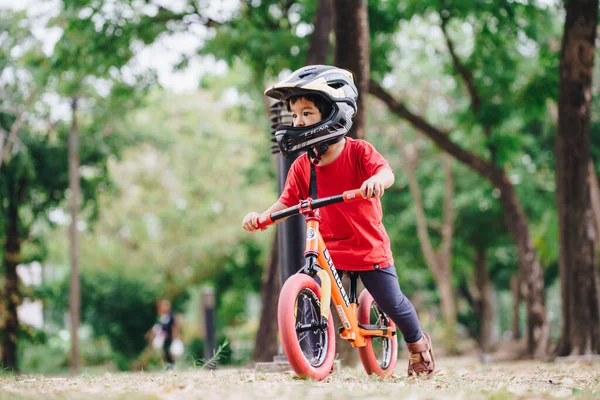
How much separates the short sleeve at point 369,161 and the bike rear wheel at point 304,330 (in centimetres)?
78

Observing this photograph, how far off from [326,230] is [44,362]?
21002mm

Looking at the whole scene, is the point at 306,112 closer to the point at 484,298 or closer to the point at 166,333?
the point at 166,333

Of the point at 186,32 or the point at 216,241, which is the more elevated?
the point at 186,32

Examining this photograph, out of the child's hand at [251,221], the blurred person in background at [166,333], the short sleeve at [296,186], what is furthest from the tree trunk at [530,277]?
the child's hand at [251,221]

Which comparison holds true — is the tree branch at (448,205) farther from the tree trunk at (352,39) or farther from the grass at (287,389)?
the grass at (287,389)

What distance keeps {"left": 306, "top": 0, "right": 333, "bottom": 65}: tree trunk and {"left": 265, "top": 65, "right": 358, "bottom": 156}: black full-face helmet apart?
5472 millimetres

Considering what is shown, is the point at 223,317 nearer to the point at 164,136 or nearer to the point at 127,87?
the point at 164,136

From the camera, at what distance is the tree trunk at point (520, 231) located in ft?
51.4

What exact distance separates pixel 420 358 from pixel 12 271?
50.5 ft

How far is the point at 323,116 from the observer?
201 inches

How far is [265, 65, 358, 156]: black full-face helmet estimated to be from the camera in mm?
4949

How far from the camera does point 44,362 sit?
2408 cm

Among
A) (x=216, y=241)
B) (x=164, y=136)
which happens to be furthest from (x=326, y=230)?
(x=216, y=241)

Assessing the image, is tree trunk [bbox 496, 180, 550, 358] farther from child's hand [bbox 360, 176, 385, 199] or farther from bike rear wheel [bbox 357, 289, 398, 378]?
child's hand [bbox 360, 176, 385, 199]
